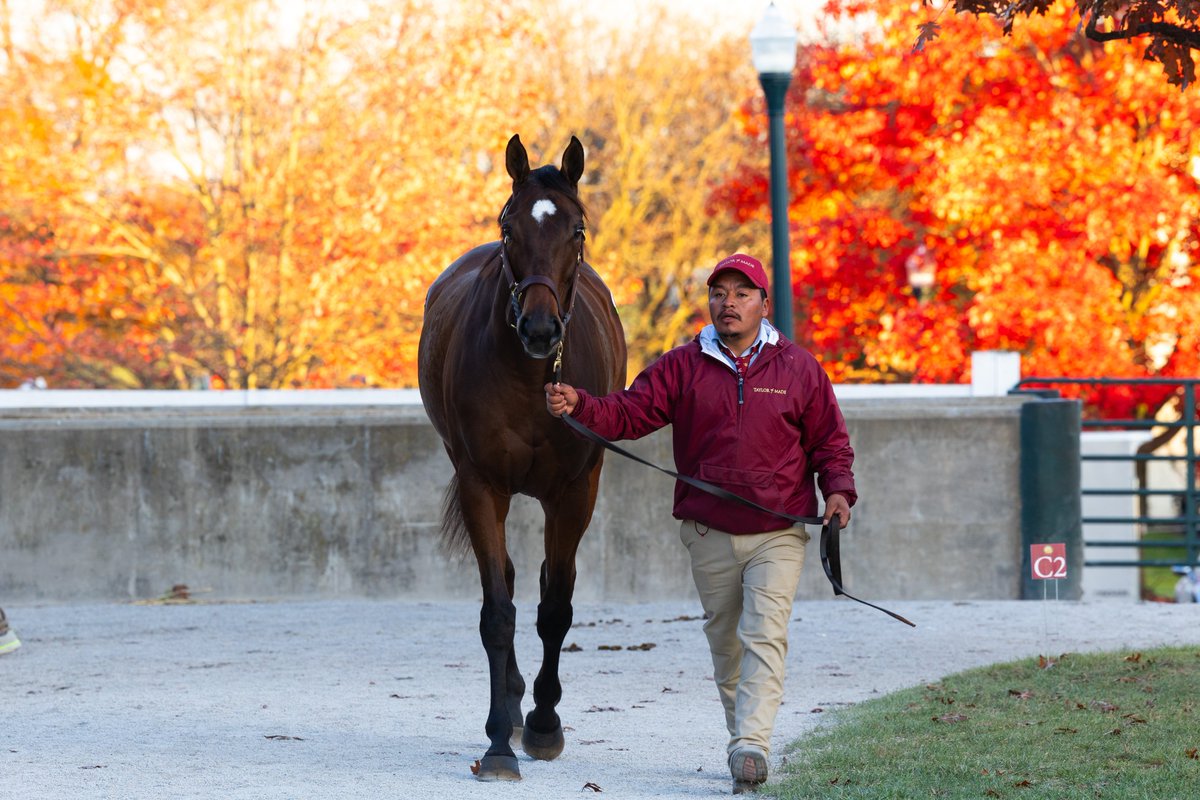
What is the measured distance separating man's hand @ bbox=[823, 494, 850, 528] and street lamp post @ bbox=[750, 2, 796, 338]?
6.68m

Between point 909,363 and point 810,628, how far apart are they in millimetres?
8755

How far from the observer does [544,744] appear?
681cm

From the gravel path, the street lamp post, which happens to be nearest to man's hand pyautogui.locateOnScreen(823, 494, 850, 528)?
the gravel path

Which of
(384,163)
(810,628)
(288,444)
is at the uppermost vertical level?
(384,163)

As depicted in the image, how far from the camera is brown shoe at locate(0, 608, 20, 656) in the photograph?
9.90 meters

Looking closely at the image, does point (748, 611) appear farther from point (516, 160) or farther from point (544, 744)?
point (516, 160)

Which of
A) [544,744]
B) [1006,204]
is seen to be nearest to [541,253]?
[544,744]

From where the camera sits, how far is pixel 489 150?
75.7ft

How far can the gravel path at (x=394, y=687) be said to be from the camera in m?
6.29

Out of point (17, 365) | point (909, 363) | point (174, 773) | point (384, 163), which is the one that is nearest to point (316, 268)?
point (384, 163)

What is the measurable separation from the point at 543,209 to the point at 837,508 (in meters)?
1.52

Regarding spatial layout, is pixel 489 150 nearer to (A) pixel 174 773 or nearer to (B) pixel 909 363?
(B) pixel 909 363

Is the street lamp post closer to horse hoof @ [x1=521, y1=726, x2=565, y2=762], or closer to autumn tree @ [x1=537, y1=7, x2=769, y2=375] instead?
horse hoof @ [x1=521, y1=726, x2=565, y2=762]

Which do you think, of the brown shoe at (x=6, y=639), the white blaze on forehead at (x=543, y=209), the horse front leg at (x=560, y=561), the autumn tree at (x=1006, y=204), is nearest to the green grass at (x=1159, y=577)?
the autumn tree at (x=1006, y=204)
